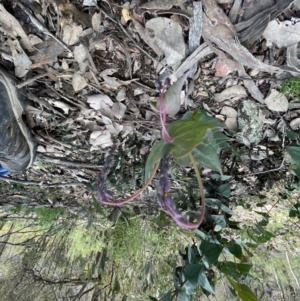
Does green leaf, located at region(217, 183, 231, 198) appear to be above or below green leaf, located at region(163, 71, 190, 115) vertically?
below

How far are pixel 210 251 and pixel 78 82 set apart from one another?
0.36 metres

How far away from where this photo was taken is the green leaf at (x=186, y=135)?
12.3 inches

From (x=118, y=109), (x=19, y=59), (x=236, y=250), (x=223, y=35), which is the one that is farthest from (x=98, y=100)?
(x=236, y=250)

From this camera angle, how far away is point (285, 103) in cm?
57

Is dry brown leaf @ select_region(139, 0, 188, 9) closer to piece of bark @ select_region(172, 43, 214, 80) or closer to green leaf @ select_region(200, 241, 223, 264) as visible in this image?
piece of bark @ select_region(172, 43, 214, 80)

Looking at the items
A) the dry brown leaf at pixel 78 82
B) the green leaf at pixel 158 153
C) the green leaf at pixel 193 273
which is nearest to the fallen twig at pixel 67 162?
the dry brown leaf at pixel 78 82

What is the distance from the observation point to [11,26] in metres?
0.50

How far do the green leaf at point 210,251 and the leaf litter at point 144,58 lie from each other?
232 mm

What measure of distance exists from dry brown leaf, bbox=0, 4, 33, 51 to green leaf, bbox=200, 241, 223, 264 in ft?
1.43

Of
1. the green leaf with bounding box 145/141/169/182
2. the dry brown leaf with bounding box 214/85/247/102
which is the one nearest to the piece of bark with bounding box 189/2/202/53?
the dry brown leaf with bounding box 214/85/247/102

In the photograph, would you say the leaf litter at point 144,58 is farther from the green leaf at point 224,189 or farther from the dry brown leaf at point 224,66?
the green leaf at point 224,189

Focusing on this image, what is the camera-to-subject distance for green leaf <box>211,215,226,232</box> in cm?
58

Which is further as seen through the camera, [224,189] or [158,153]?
[224,189]

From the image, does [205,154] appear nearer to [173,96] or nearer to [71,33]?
[173,96]
